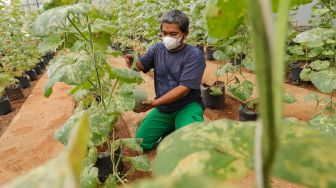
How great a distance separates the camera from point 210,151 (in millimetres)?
441

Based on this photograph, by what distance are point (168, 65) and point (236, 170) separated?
2.42 m

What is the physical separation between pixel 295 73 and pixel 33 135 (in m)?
3.61

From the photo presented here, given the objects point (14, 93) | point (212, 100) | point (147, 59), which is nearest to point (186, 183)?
point (147, 59)

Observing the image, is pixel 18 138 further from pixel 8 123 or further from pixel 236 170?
pixel 236 170

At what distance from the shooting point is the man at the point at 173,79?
8.42ft

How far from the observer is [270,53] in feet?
0.77

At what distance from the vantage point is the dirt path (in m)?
3.13

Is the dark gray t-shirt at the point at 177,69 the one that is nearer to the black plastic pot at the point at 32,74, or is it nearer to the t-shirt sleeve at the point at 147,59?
the t-shirt sleeve at the point at 147,59

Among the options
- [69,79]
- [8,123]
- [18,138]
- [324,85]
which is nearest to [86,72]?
[69,79]

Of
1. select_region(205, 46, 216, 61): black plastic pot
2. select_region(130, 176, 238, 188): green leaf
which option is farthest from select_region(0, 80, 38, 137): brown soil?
select_region(130, 176, 238, 188): green leaf

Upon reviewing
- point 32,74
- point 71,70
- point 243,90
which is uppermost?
point 71,70

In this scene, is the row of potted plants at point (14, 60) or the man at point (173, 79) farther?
the row of potted plants at point (14, 60)

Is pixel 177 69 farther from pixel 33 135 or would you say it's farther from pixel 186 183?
pixel 186 183

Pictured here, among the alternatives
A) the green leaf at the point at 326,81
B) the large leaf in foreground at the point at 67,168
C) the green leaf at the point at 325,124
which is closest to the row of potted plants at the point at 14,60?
the green leaf at the point at 326,81
